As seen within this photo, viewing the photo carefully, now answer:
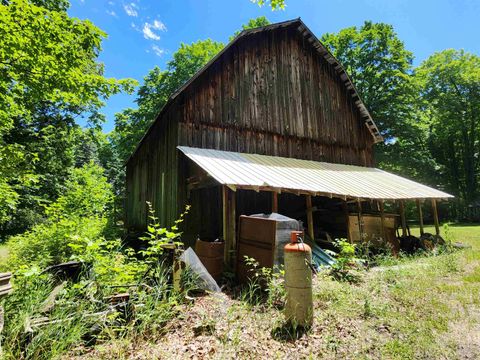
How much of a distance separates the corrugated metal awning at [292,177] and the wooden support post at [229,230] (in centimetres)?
57

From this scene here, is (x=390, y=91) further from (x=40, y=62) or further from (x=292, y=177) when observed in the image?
(x=40, y=62)

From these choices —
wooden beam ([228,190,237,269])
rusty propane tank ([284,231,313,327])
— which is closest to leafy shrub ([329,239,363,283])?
wooden beam ([228,190,237,269])

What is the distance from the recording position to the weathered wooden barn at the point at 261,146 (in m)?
8.31

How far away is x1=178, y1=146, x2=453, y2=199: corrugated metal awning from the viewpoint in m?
6.89

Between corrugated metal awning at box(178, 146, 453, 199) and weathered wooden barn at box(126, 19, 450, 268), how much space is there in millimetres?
47

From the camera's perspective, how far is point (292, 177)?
8.35m

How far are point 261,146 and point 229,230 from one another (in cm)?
476

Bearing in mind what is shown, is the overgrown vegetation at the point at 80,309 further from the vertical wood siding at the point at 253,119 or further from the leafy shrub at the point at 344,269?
the vertical wood siding at the point at 253,119

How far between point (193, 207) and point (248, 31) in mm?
6695

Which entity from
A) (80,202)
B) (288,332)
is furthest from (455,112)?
(80,202)

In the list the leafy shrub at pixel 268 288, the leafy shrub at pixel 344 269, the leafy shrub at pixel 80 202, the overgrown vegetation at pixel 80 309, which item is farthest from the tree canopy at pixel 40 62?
the leafy shrub at pixel 344 269

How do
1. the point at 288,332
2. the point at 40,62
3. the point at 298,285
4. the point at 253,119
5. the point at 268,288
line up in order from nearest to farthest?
1. the point at 288,332
2. the point at 298,285
3. the point at 268,288
4. the point at 40,62
5. the point at 253,119

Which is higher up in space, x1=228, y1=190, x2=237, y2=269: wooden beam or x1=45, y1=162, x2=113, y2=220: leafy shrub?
x1=45, y1=162, x2=113, y2=220: leafy shrub

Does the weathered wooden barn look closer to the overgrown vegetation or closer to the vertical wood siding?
the vertical wood siding
